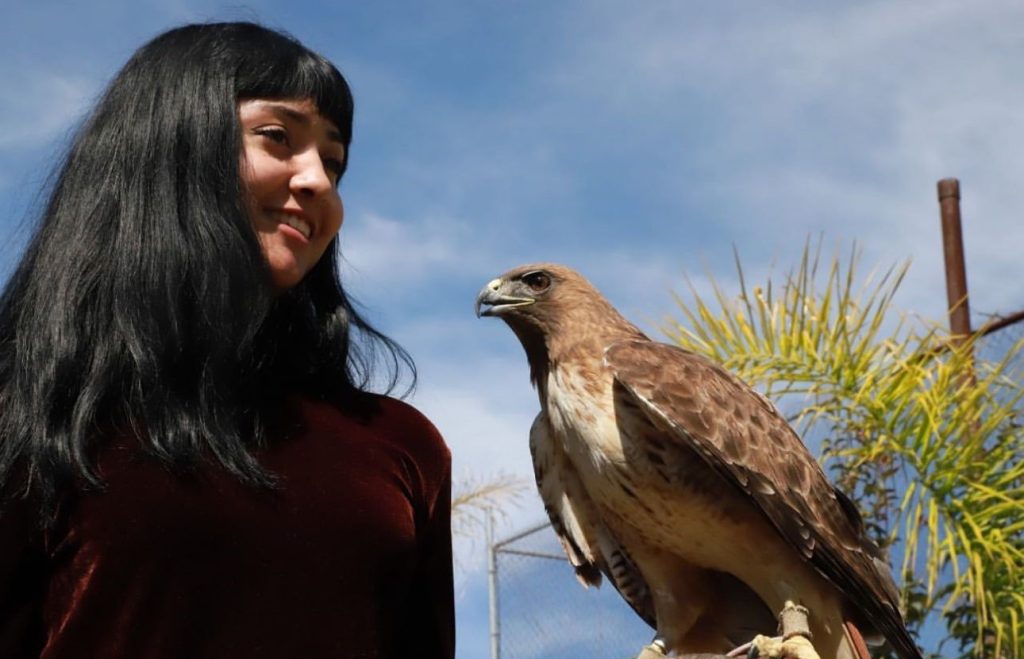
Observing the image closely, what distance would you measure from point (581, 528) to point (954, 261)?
14.0 ft

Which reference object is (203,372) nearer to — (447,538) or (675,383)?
(447,538)

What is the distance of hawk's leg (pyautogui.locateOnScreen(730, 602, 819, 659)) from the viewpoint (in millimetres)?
2822

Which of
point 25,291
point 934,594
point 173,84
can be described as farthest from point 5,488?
point 934,594

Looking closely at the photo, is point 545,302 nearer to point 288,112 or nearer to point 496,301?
point 496,301

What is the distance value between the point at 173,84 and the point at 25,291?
17.6 inches

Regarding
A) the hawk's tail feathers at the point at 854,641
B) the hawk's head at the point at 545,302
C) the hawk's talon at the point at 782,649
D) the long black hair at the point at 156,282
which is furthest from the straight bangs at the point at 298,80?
the hawk's tail feathers at the point at 854,641

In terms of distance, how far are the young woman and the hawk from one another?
55 centimetres

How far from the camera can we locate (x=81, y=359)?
226cm

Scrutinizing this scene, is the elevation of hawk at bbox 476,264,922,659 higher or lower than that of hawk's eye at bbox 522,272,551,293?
lower

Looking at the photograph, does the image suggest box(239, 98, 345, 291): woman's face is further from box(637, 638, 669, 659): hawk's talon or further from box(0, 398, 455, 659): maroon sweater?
box(637, 638, 669, 659): hawk's talon

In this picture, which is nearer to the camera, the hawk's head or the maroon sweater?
Answer: the maroon sweater

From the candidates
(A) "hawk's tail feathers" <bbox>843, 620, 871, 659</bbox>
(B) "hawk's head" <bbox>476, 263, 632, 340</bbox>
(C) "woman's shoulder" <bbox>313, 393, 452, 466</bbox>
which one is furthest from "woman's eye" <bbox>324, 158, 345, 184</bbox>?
(A) "hawk's tail feathers" <bbox>843, 620, 871, 659</bbox>

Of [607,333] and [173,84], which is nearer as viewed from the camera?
[173,84]

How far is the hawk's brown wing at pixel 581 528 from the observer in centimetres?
319
